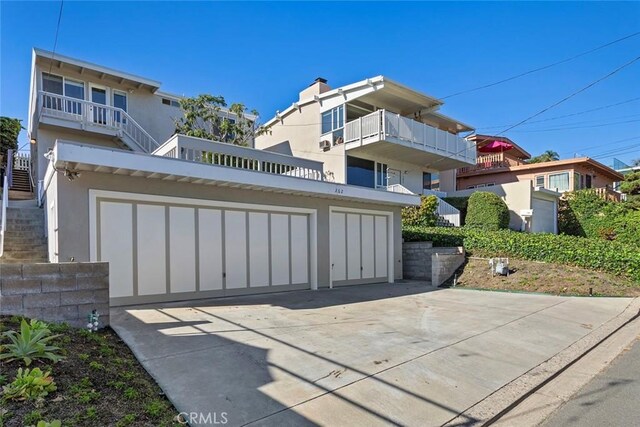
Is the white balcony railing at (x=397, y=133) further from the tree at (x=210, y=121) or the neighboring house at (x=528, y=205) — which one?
the tree at (x=210, y=121)

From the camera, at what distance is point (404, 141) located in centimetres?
1708

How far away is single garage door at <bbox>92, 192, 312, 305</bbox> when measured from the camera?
7375 millimetres

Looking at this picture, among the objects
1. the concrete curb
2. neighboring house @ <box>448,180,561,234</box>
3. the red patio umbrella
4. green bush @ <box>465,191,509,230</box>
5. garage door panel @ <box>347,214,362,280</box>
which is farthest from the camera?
the red patio umbrella

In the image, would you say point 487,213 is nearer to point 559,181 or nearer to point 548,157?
point 559,181

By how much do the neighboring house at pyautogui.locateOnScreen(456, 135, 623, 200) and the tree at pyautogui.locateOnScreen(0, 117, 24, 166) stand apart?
26868 mm

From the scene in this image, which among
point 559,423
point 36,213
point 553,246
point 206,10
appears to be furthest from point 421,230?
point 36,213

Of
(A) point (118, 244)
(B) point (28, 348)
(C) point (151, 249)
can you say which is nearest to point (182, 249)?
(C) point (151, 249)

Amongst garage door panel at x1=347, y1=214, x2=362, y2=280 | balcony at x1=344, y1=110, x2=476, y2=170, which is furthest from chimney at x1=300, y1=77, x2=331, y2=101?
garage door panel at x1=347, y1=214, x2=362, y2=280

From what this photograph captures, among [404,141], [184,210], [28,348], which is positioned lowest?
[28,348]

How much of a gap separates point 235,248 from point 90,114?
8.70 meters

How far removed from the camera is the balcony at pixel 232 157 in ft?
29.6

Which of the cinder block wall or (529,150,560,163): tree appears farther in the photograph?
(529,150,560,163): tree

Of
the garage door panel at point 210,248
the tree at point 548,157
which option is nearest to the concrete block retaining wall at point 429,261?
the garage door panel at point 210,248

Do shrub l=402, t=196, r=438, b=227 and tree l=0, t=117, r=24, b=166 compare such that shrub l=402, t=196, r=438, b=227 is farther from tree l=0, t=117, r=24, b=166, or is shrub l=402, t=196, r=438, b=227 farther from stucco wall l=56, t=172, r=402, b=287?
tree l=0, t=117, r=24, b=166
